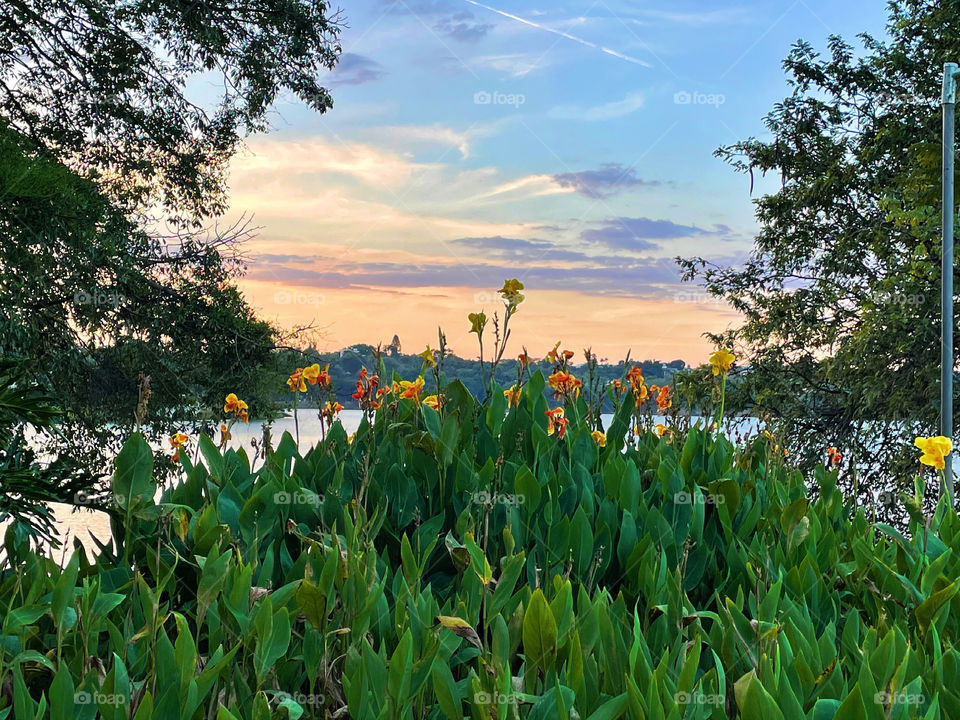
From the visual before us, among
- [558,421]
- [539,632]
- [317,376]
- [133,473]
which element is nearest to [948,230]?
[558,421]

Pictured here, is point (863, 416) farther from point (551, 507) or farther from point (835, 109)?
point (551, 507)

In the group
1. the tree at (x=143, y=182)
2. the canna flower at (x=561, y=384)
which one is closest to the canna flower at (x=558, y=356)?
the canna flower at (x=561, y=384)

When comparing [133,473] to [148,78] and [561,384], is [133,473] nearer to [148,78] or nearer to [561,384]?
[561,384]

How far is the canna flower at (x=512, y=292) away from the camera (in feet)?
10.9

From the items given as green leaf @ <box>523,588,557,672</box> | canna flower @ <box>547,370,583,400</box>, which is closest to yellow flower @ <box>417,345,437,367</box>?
canna flower @ <box>547,370,583,400</box>

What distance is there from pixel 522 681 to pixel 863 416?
14.9m

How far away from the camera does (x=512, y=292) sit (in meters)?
3.33

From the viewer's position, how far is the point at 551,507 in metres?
2.68

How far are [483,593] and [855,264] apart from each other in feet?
50.4

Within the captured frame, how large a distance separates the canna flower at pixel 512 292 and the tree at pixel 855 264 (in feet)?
38.5

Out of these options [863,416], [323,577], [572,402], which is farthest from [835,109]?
[323,577]

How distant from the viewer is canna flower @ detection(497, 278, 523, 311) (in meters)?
3.32

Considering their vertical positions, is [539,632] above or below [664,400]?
below

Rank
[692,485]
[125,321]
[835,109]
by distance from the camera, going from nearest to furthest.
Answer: [692,485]
[125,321]
[835,109]
